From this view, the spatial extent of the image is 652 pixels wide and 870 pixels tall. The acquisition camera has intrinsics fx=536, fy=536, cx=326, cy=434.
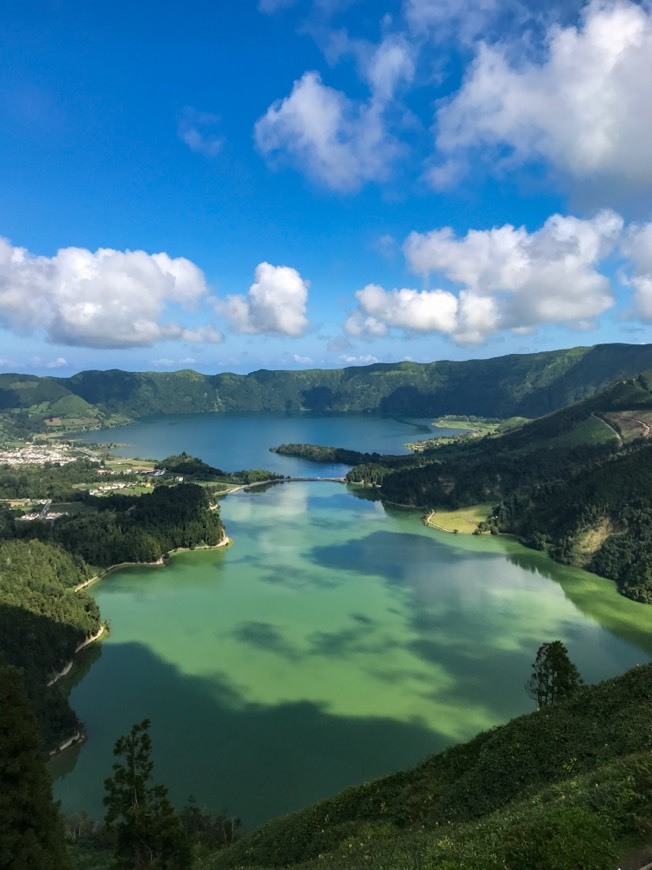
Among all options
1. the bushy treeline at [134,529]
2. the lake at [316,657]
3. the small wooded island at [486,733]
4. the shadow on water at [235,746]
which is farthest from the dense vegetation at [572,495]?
the bushy treeline at [134,529]

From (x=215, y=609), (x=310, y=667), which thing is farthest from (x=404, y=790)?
(x=215, y=609)

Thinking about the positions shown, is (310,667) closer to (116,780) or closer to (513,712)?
(513,712)

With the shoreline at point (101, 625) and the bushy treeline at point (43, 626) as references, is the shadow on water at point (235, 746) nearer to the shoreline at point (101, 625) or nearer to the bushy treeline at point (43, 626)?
the shoreline at point (101, 625)

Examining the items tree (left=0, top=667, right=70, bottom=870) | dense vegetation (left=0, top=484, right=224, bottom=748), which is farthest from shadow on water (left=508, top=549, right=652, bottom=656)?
tree (left=0, top=667, right=70, bottom=870)

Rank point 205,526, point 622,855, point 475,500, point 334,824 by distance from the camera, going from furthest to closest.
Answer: point 475,500, point 205,526, point 334,824, point 622,855

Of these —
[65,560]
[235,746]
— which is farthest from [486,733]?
[65,560]

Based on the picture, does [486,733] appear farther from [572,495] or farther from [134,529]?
[572,495]

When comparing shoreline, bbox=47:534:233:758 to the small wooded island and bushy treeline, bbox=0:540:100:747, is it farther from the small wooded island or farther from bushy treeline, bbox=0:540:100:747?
bushy treeline, bbox=0:540:100:747
